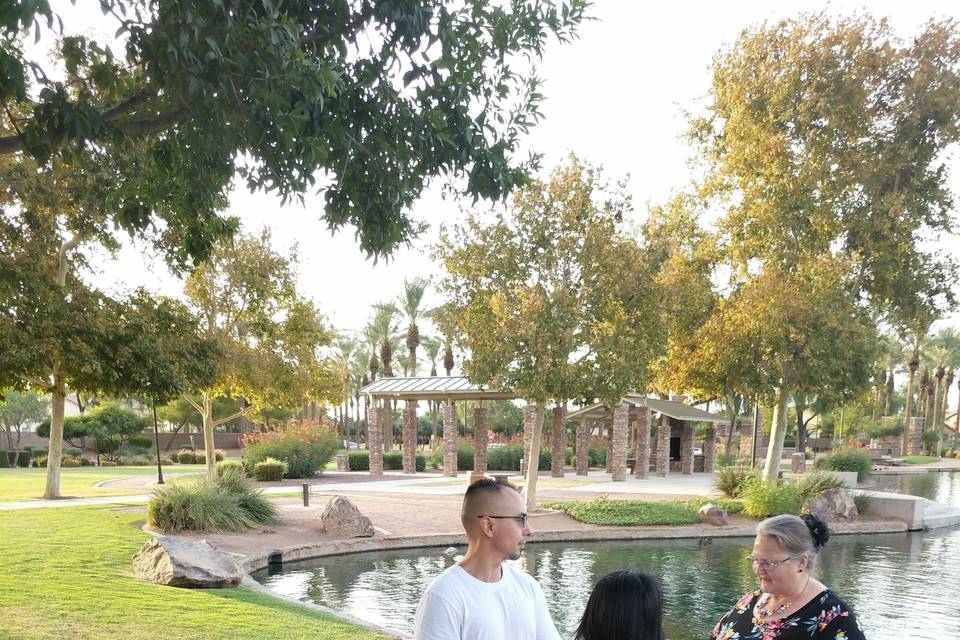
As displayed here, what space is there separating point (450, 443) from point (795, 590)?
3244cm

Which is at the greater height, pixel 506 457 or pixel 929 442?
pixel 506 457

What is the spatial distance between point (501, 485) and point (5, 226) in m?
16.7

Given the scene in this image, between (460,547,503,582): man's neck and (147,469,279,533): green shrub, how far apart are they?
Answer: 48.4ft

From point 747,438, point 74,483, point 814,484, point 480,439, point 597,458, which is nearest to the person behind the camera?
point 814,484

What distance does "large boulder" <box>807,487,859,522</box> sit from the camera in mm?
21805

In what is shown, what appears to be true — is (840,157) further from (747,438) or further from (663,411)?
(747,438)

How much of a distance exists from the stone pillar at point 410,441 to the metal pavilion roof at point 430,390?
1.43 m

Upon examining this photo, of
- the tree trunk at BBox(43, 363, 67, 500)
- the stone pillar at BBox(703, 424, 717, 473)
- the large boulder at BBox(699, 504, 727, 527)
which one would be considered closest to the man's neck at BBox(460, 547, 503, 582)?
the large boulder at BBox(699, 504, 727, 527)

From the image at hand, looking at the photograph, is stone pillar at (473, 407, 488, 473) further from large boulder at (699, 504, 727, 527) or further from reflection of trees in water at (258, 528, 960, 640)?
reflection of trees in water at (258, 528, 960, 640)

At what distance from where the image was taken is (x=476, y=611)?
2.86 metres

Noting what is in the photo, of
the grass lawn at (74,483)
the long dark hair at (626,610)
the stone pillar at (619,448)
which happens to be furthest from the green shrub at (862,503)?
the long dark hair at (626,610)

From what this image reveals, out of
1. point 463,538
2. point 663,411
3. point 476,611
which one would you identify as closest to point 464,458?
point 663,411

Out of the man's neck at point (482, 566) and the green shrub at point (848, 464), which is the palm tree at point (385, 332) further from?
the man's neck at point (482, 566)

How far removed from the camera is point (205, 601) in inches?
399
